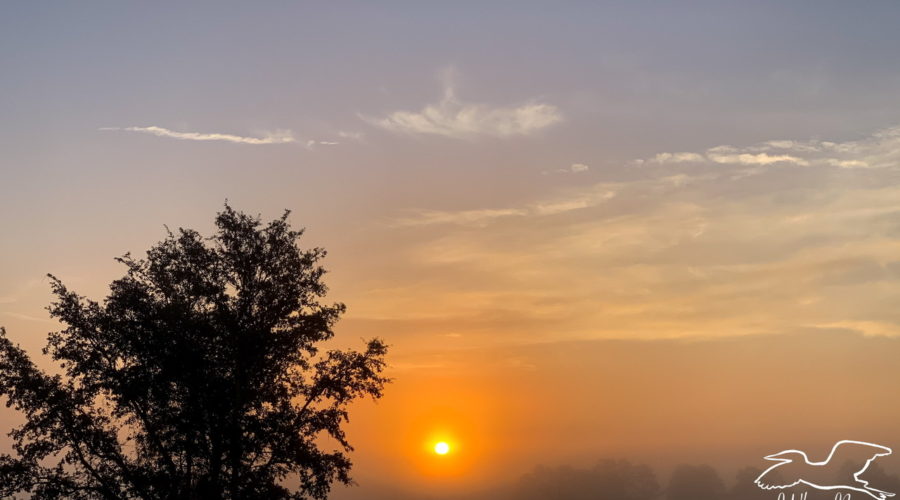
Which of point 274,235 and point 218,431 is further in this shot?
point 274,235

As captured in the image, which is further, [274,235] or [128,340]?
[274,235]

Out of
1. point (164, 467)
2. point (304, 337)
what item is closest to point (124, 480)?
point (164, 467)

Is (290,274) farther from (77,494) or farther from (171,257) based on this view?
(77,494)

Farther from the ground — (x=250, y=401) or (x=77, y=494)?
(x=250, y=401)

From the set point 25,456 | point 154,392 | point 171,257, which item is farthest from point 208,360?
point 25,456

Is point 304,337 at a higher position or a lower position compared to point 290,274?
lower

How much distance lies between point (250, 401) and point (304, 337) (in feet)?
15.3

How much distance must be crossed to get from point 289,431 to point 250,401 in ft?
8.44

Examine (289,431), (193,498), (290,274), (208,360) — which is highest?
(290,274)

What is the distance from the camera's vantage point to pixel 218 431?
152ft

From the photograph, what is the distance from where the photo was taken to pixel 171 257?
48938 millimetres

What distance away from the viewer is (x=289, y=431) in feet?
153

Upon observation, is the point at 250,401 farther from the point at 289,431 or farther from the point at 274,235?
the point at 274,235

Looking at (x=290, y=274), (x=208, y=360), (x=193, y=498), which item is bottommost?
(x=193, y=498)
